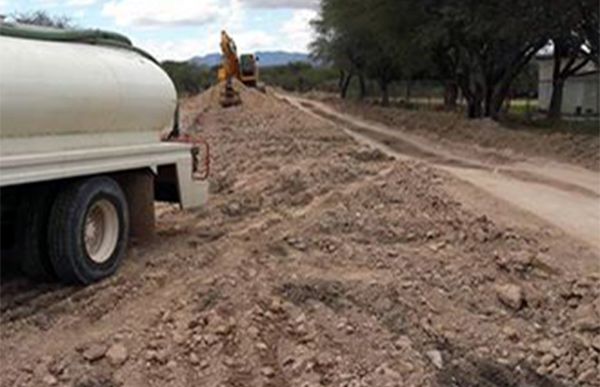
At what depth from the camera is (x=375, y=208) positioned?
501 inches

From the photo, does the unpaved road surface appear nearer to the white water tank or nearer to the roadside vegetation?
the white water tank

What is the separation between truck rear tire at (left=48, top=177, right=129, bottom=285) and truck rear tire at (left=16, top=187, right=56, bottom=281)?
0.32 feet

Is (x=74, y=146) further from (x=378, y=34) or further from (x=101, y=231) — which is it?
(x=378, y=34)

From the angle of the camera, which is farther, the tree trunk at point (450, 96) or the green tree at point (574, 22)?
the tree trunk at point (450, 96)

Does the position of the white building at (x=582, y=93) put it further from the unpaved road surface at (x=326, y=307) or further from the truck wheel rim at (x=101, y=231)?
the truck wheel rim at (x=101, y=231)

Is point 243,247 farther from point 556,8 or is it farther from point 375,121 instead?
point 375,121

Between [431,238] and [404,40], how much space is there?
30.1m

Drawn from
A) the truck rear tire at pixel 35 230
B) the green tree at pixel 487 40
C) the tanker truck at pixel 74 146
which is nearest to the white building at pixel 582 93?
the green tree at pixel 487 40

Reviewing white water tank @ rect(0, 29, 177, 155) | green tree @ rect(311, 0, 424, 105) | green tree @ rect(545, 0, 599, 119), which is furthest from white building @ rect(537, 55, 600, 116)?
white water tank @ rect(0, 29, 177, 155)

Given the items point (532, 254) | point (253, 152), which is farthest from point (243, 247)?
point (253, 152)

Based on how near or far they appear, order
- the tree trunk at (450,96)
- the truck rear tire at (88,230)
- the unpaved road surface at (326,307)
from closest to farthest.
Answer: the unpaved road surface at (326,307)
the truck rear tire at (88,230)
the tree trunk at (450,96)

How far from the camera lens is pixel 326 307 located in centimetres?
834

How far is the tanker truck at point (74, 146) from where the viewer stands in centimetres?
849

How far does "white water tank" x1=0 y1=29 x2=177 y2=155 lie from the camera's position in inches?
330
